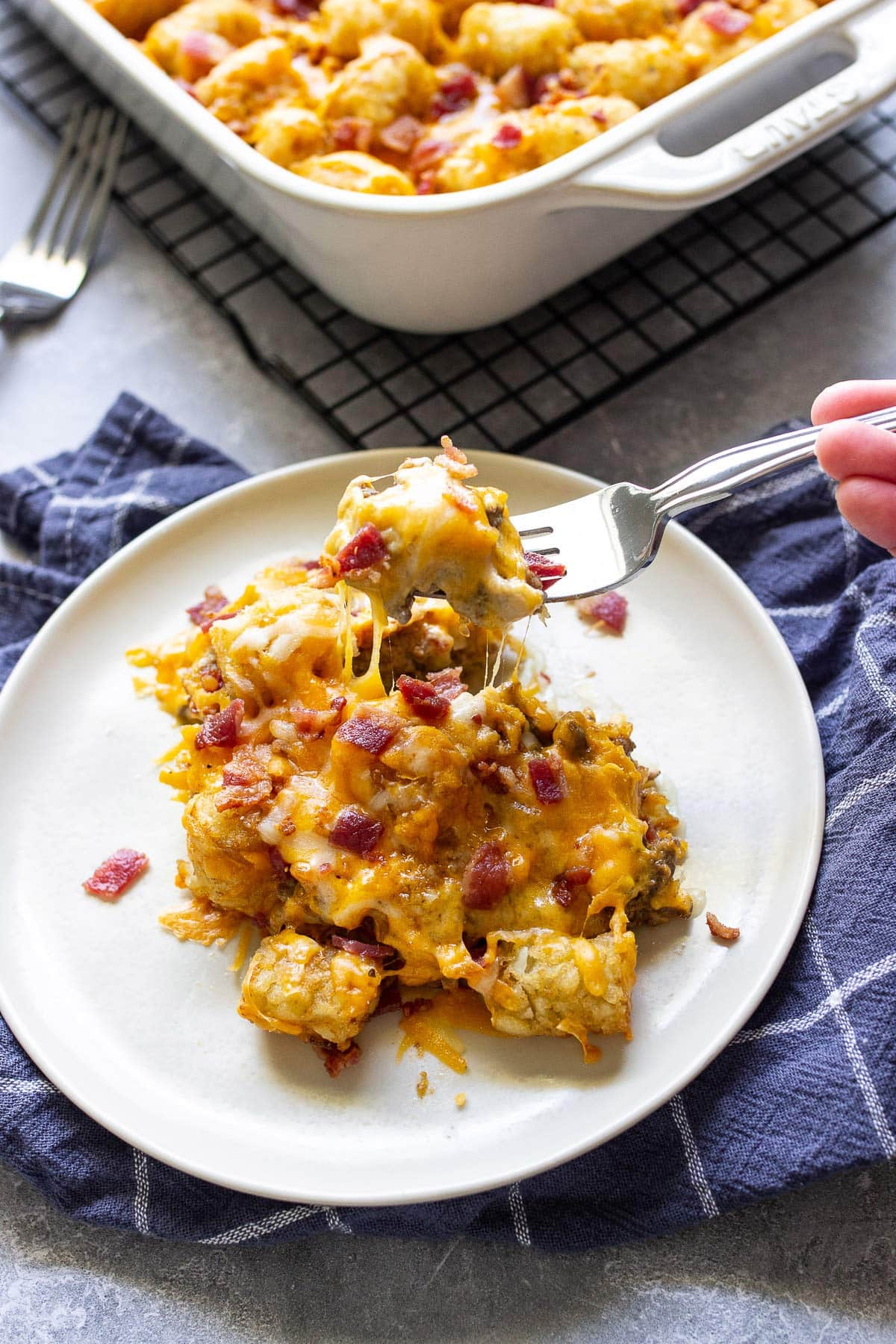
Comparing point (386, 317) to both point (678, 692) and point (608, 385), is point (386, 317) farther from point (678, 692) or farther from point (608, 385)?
point (678, 692)

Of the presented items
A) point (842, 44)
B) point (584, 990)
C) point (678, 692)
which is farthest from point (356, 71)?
point (584, 990)

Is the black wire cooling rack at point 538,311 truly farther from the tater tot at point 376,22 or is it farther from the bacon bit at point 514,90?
the tater tot at point 376,22

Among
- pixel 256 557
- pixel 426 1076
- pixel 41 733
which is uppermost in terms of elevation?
pixel 41 733

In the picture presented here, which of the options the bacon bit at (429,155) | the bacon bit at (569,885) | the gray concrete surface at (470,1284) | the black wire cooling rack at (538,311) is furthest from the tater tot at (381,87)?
the gray concrete surface at (470,1284)

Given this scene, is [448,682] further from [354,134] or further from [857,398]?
[354,134]

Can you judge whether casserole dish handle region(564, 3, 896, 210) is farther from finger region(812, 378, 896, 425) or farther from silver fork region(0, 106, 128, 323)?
silver fork region(0, 106, 128, 323)

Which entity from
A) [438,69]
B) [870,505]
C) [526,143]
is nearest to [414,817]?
[870,505]
